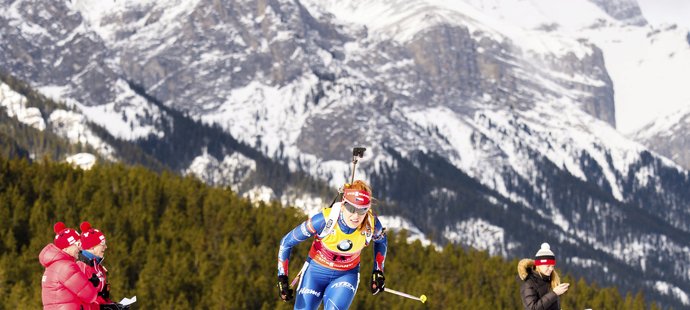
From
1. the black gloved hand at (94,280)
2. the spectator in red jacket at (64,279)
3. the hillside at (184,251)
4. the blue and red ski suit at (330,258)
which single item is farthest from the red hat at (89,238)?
the hillside at (184,251)

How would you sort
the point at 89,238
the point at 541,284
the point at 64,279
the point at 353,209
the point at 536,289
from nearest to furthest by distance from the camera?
the point at 64,279
the point at 89,238
the point at 536,289
the point at 541,284
the point at 353,209

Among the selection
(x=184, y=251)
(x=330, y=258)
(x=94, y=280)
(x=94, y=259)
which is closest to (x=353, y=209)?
(x=330, y=258)

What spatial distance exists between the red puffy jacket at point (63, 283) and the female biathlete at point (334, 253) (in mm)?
4076

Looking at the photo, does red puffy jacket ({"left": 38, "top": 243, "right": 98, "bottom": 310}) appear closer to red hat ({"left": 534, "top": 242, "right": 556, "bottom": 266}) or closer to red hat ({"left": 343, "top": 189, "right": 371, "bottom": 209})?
Result: red hat ({"left": 343, "top": 189, "right": 371, "bottom": 209})

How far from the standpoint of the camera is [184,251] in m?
127

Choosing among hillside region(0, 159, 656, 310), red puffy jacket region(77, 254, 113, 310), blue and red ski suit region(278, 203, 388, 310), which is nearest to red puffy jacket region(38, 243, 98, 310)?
red puffy jacket region(77, 254, 113, 310)

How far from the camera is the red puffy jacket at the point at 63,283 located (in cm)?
1617

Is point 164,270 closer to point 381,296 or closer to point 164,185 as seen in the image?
point 381,296

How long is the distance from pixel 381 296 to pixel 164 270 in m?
24.2

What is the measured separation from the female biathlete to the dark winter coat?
3022mm

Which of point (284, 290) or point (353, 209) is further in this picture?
point (284, 290)

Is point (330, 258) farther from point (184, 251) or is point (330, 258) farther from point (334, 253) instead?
point (184, 251)

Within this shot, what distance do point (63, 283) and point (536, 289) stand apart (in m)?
8.05

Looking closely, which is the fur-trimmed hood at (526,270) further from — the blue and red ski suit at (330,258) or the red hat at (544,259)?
the blue and red ski suit at (330,258)
